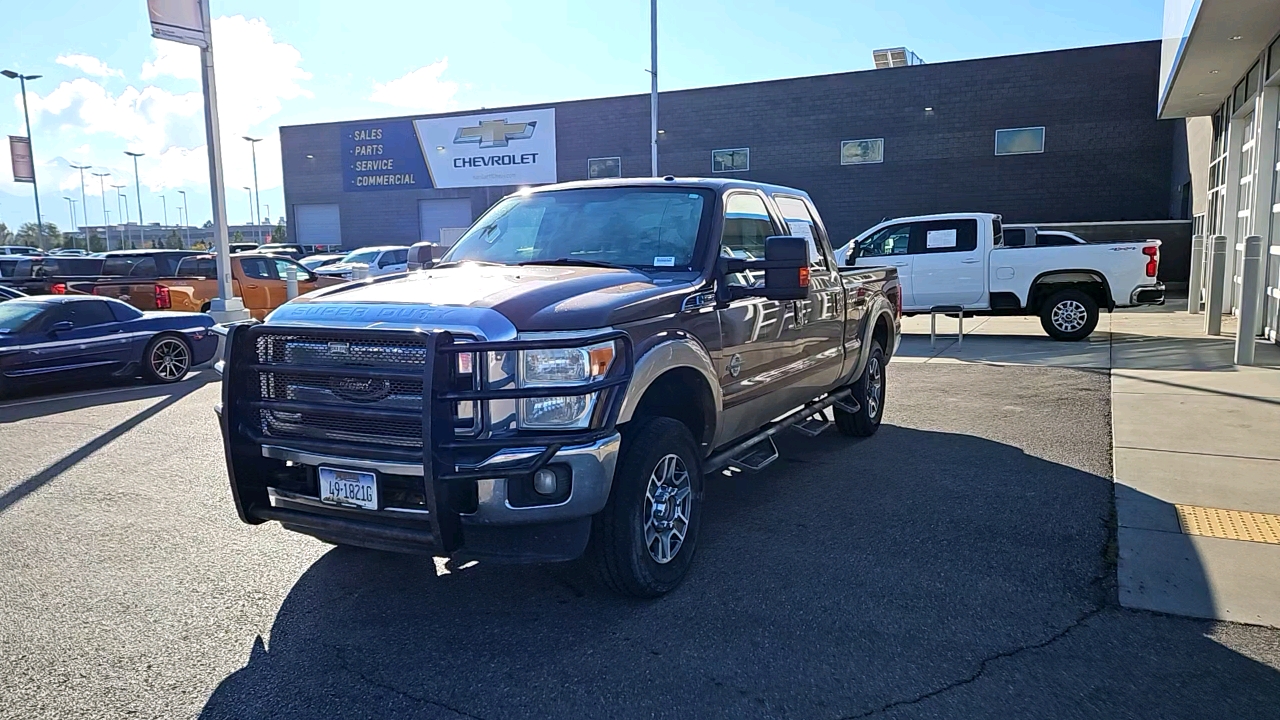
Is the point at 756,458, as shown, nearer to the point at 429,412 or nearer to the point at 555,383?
Result: the point at 555,383

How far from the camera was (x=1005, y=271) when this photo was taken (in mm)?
14516

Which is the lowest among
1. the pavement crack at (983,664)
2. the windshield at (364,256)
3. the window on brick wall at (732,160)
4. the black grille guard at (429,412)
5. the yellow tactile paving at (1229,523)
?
the pavement crack at (983,664)

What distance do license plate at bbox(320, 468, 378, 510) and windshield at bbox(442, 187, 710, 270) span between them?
5.78 ft

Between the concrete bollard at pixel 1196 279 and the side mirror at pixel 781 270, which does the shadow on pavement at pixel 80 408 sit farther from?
the concrete bollard at pixel 1196 279

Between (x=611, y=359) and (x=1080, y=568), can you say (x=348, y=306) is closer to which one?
(x=611, y=359)

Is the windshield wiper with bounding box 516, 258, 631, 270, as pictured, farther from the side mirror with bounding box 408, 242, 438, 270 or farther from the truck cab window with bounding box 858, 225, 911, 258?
the truck cab window with bounding box 858, 225, 911, 258

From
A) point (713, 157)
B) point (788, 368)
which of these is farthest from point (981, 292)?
point (713, 157)

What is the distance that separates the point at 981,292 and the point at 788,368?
1012 cm

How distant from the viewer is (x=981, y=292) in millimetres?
14742

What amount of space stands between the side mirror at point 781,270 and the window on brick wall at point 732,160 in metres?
27.3

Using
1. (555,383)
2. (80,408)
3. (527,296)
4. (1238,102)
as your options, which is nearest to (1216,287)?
(1238,102)

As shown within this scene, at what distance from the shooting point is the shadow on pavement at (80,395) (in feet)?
31.6

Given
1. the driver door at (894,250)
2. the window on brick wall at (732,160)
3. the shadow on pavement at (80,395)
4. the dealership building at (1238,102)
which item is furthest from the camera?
the window on brick wall at (732,160)

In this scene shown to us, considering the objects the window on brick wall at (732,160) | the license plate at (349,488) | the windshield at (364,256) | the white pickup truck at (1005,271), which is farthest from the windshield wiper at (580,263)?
the window on brick wall at (732,160)
